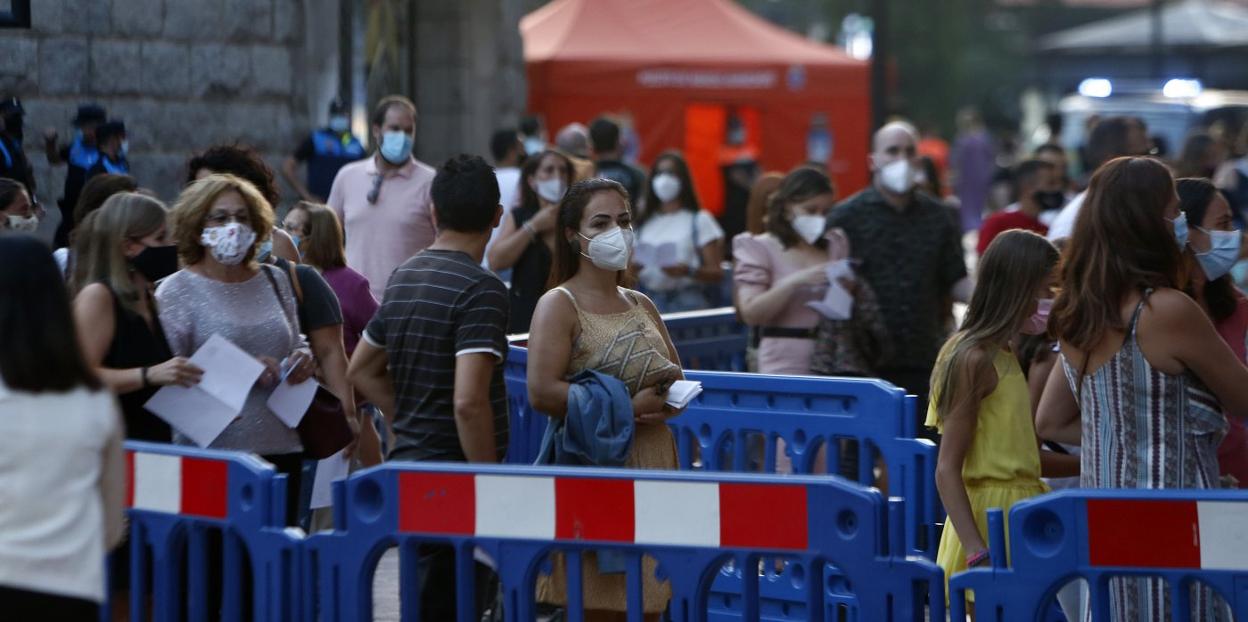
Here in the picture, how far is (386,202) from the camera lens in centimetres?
883

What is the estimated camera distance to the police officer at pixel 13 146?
30.2 ft

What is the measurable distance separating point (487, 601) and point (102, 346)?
1.35 metres

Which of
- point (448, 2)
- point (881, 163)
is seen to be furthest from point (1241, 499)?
point (448, 2)

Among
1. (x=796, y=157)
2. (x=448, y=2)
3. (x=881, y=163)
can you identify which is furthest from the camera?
(x=796, y=157)

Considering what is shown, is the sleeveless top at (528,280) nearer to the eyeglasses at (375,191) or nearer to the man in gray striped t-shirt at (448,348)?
the eyeglasses at (375,191)

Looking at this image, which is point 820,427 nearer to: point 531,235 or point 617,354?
point 617,354

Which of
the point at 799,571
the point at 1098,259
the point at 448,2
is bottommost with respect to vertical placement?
the point at 799,571

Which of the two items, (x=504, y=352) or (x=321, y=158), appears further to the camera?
(x=321, y=158)

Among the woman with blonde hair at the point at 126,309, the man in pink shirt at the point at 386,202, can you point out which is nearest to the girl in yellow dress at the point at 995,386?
the woman with blonde hair at the point at 126,309

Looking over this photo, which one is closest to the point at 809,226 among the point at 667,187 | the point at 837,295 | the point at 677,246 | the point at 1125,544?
the point at 837,295

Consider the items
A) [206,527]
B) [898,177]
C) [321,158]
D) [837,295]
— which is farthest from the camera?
[321,158]

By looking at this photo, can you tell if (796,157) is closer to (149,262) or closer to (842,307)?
(842,307)

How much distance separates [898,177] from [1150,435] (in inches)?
144

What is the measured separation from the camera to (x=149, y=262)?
18.6 feet
